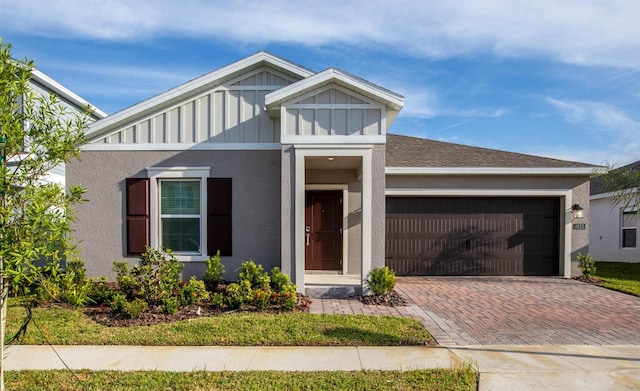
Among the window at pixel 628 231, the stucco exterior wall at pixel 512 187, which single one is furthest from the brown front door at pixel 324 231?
the window at pixel 628 231

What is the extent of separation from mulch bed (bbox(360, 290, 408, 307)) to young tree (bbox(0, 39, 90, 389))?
17.3ft

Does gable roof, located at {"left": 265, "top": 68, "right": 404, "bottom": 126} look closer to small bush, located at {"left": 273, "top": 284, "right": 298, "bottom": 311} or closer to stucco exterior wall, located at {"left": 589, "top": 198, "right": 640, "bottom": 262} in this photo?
small bush, located at {"left": 273, "top": 284, "right": 298, "bottom": 311}

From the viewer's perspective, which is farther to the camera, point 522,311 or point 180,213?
point 180,213

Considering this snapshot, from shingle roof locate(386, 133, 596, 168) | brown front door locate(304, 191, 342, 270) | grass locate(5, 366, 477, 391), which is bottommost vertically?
grass locate(5, 366, 477, 391)

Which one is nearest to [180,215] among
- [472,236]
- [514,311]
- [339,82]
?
[339,82]

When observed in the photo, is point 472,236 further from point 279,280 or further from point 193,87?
point 193,87

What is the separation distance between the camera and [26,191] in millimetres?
3373

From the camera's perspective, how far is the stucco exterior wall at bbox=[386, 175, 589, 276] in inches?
419

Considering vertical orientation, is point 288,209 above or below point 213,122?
below

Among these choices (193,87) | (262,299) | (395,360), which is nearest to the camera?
(395,360)

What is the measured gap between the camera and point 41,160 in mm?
3553

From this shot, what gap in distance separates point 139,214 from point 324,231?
4.31 meters

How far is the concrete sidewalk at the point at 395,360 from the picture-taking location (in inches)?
171

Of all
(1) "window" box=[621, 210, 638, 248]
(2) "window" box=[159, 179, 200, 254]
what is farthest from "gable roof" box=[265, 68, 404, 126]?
(1) "window" box=[621, 210, 638, 248]
